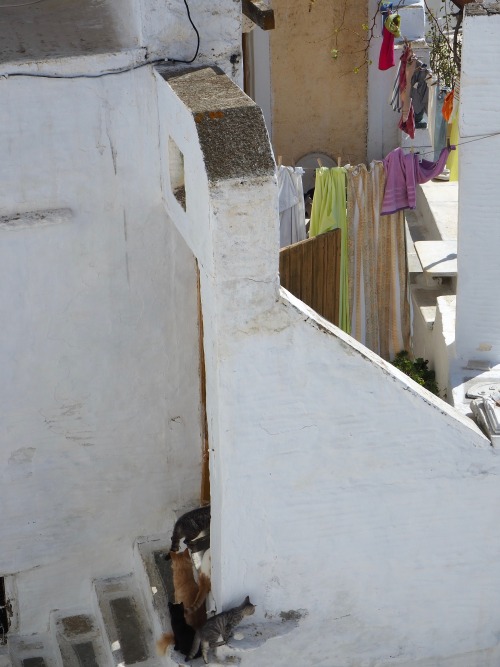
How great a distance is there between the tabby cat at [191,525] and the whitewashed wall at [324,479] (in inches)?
28.9

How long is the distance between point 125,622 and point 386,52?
24.3ft

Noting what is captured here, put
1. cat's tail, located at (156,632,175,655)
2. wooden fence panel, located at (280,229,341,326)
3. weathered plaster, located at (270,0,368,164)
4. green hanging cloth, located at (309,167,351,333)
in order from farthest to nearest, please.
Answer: weathered plaster, located at (270,0,368,164) → green hanging cloth, located at (309,167,351,333) → wooden fence panel, located at (280,229,341,326) → cat's tail, located at (156,632,175,655)

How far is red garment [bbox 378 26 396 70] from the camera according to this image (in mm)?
12109

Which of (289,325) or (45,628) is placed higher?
(289,325)

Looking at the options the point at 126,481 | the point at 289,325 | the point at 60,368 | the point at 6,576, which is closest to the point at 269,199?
the point at 289,325

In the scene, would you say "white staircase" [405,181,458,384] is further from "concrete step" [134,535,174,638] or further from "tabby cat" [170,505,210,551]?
"concrete step" [134,535,174,638]

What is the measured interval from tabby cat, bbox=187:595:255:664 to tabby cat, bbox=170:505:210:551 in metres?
0.95

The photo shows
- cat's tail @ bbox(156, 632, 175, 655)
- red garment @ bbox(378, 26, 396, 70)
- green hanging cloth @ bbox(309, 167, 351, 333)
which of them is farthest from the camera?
red garment @ bbox(378, 26, 396, 70)

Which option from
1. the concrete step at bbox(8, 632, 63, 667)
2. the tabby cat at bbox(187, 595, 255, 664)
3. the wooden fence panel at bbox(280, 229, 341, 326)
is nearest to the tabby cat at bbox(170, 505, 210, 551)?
the tabby cat at bbox(187, 595, 255, 664)

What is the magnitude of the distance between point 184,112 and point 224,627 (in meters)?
3.43

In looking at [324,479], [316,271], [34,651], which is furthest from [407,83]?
[34,651]

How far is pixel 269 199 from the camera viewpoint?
600 cm

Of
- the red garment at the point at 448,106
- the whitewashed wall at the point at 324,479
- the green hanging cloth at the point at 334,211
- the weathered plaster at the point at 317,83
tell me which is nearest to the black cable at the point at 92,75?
the whitewashed wall at the point at 324,479

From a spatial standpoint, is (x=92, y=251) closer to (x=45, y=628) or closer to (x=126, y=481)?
(x=126, y=481)
